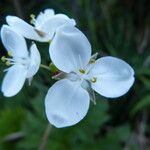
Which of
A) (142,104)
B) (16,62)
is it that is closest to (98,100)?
(142,104)

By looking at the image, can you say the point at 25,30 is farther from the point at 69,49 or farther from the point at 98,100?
the point at 98,100

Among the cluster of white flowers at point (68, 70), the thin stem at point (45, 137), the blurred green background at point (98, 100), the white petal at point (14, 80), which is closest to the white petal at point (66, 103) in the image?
the cluster of white flowers at point (68, 70)

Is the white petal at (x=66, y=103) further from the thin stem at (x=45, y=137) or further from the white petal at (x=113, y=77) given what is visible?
the thin stem at (x=45, y=137)

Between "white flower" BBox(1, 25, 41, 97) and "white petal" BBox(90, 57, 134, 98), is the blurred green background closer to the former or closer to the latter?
"white flower" BBox(1, 25, 41, 97)

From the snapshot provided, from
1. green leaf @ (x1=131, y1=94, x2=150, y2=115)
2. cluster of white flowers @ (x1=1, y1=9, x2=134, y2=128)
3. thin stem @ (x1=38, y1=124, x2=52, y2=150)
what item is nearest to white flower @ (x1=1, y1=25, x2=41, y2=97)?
cluster of white flowers @ (x1=1, y1=9, x2=134, y2=128)

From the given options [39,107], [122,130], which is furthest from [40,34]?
[122,130]

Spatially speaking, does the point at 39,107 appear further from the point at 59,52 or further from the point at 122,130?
the point at 59,52
